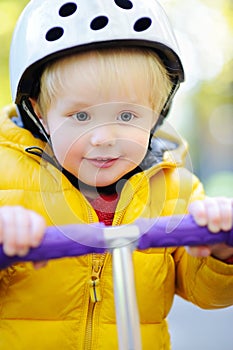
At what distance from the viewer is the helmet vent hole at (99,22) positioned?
1.13 metres

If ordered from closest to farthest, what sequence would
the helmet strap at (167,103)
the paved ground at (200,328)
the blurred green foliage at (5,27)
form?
the helmet strap at (167,103)
the paved ground at (200,328)
the blurred green foliage at (5,27)

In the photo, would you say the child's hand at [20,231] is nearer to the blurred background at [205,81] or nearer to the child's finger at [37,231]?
the child's finger at [37,231]

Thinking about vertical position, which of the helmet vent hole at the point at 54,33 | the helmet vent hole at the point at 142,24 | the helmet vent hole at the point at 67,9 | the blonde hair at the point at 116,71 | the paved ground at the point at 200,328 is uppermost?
the helmet vent hole at the point at 67,9

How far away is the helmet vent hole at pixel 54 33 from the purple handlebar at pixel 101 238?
1.68 feet

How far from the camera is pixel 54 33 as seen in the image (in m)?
1.15

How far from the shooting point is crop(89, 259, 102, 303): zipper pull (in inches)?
41.3

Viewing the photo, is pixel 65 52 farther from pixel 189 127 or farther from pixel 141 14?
pixel 189 127

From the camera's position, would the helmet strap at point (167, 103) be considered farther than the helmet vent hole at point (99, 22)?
Yes

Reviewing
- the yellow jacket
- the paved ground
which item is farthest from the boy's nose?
the paved ground

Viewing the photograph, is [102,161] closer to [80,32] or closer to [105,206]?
[105,206]

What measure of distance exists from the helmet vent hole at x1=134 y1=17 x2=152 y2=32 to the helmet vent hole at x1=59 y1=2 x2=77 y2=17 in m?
0.13

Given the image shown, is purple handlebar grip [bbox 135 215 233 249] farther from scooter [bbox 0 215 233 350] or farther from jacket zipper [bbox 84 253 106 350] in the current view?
jacket zipper [bbox 84 253 106 350]

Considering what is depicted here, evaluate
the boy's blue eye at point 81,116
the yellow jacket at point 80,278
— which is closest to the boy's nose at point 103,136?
the boy's blue eye at point 81,116

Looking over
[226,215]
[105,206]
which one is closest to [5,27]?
[105,206]
